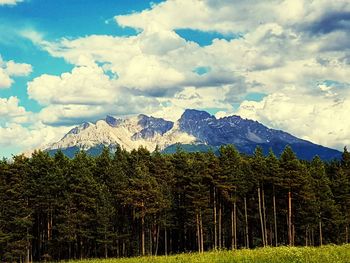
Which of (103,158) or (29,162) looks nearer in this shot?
(29,162)

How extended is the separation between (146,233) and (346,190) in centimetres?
3657

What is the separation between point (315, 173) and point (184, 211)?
23576mm

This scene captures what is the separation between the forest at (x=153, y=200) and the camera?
6297 centimetres

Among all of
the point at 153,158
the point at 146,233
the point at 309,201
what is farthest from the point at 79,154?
the point at 309,201

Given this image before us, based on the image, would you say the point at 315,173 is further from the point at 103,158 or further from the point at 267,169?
the point at 103,158

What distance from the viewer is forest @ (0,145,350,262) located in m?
63.0

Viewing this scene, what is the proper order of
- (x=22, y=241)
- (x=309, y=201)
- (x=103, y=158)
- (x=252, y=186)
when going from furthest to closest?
(x=103, y=158), (x=252, y=186), (x=309, y=201), (x=22, y=241)

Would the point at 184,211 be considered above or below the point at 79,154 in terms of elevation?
below

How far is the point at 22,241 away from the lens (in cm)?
6103

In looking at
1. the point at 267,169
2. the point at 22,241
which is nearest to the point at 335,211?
the point at 267,169

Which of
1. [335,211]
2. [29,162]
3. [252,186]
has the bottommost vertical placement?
[335,211]

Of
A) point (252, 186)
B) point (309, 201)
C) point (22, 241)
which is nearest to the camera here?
point (22, 241)

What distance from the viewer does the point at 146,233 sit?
265 ft

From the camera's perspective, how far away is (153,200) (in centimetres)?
6450
